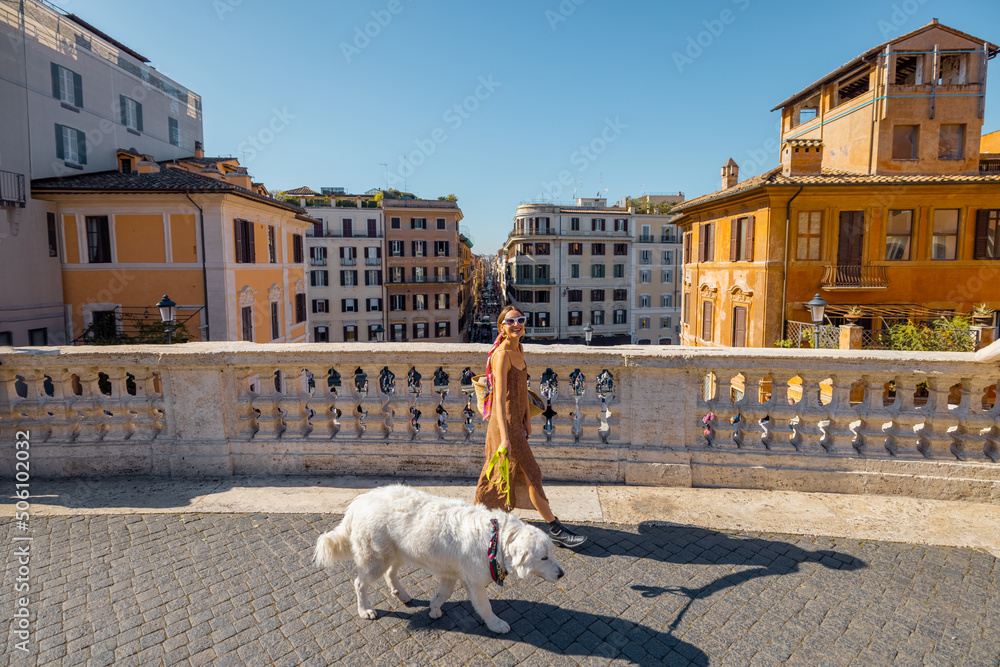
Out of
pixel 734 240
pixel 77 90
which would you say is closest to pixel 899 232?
pixel 734 240

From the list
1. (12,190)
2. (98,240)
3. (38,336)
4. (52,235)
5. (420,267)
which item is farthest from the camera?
(420,267)

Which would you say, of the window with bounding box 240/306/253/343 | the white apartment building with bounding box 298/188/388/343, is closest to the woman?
the window with bounding box 240/306/253/343

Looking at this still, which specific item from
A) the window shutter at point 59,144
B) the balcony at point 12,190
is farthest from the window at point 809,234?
the window shutter at point 59,144

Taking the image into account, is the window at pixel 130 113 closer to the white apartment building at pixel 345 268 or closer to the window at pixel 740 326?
the white apartment building at pixel 345 268

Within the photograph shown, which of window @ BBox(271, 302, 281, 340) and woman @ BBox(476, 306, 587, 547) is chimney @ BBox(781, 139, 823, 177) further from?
window @ BBox(271, 302, 281, 340)

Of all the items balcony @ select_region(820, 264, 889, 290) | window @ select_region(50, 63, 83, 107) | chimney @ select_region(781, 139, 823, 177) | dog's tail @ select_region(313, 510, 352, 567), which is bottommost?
dog's tail @ select_region(313, 510, 352, 567)

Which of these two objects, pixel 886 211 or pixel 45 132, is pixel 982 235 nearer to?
pixel 886 211

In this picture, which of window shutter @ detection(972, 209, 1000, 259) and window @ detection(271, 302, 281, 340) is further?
window @ detection(271, 302, 281, 340)

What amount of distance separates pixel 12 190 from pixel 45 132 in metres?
4.52

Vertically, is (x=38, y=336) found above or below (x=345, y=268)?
below

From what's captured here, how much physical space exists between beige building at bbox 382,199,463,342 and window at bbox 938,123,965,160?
142 ft

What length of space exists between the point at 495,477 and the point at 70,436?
15.7 ft

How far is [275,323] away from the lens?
111 feet

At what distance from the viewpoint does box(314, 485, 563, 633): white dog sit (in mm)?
3482
